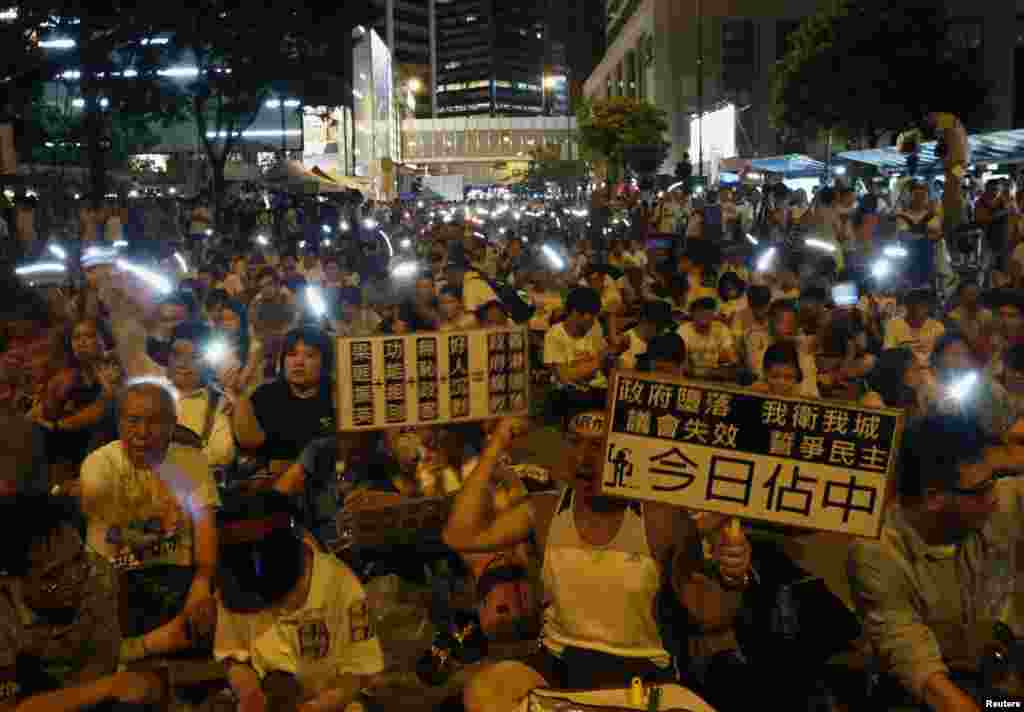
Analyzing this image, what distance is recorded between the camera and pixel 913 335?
34.4ft

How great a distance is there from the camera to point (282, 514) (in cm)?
479

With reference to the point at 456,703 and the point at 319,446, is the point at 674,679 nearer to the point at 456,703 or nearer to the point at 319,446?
the point at 456,703

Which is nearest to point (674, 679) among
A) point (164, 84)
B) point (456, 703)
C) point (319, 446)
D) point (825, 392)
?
point (456, 703)

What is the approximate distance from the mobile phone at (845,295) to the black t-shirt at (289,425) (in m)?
6.14

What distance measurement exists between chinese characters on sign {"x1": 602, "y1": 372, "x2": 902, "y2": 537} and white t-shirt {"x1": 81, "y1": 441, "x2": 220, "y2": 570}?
2.23 metres

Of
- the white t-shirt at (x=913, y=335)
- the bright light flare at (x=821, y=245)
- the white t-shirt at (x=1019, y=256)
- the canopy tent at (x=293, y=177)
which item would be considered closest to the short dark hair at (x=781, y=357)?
the white t-shirt at (x=913, y=335)

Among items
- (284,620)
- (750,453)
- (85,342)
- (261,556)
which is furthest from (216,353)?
(750,453)

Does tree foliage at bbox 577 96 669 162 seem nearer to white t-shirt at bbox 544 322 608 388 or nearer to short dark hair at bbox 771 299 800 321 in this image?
white t-shirt at bbox 544 322 608 388

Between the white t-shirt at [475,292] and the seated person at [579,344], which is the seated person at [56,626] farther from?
the white t-shirt at [475,292]

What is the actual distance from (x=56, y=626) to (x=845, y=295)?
9.06 metres

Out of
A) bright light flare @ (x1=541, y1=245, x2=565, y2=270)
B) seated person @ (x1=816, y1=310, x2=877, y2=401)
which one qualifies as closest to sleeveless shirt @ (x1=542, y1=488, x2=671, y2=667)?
seated person @ (x1=816, y1=310, x2=877, y2=401)

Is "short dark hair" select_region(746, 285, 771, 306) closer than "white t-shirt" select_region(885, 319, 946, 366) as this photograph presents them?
No

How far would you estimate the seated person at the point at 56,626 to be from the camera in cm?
435

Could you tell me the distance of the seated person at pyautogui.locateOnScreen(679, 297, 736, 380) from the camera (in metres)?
11.1
